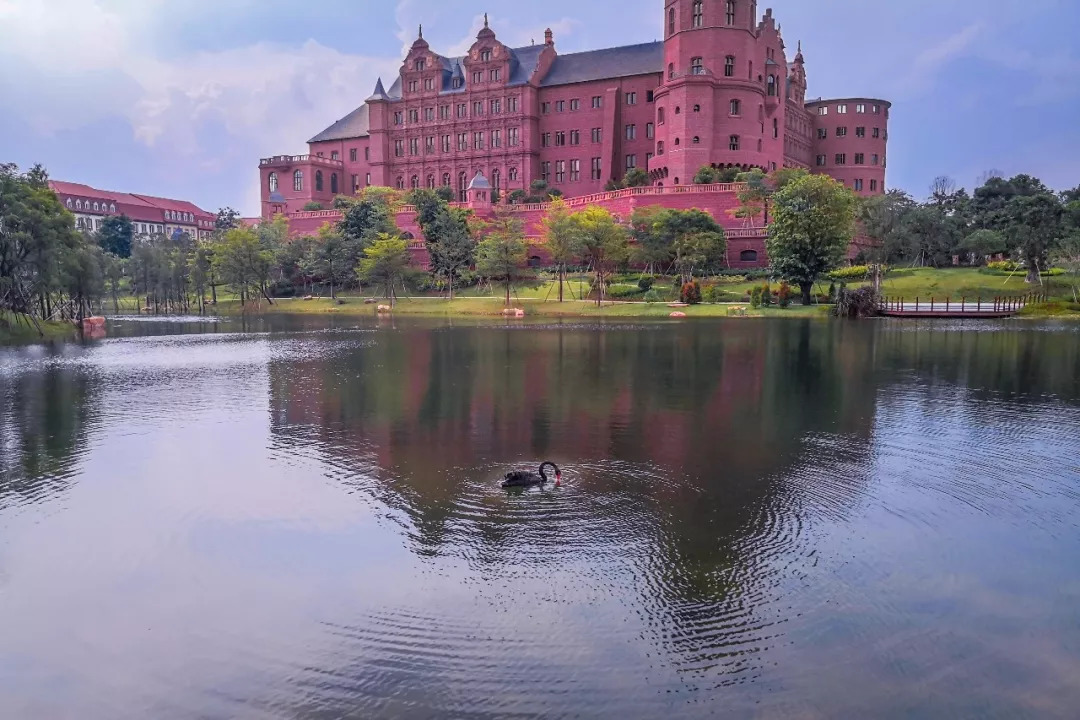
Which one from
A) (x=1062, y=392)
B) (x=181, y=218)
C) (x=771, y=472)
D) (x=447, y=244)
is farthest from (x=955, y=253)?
(x=181, y=218)

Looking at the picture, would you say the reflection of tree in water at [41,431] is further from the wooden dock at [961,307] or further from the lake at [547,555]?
the wooden dock at [961,307]

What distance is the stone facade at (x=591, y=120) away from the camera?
62969 mm

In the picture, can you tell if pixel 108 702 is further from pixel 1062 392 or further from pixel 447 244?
pixel 447 244

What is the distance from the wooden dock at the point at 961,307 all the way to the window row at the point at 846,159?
31.1 meters

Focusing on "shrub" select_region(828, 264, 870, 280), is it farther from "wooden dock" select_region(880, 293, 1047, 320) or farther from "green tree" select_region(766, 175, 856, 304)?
"green tree" select_region(766, 175, 856, 304)

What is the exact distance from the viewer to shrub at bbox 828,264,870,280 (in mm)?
53750

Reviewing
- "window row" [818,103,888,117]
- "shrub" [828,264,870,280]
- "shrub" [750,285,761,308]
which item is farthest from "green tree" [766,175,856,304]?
"window row" [818,103,888,117]

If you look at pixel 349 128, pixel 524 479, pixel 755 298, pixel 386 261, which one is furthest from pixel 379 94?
pixel 524 479

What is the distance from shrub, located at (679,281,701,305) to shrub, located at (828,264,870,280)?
33.4 feet

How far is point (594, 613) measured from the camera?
334 inches

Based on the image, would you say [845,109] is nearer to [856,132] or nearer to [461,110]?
[856,132]

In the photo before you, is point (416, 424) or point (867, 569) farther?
point (416, 424)

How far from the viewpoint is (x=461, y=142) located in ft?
263

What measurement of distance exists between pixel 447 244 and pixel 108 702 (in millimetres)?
58385
